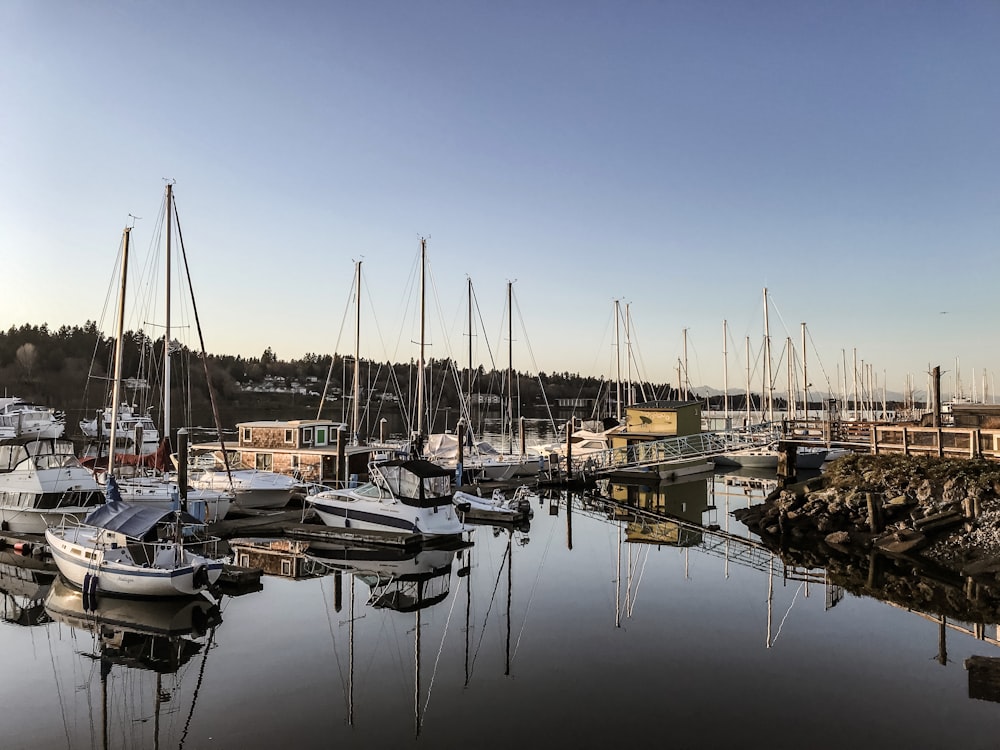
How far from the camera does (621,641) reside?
15.1 m

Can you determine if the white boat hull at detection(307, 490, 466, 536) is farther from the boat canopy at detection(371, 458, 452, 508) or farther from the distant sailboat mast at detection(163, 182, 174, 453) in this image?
the distant sailboat mast at detection(163, 182, 174, 453)

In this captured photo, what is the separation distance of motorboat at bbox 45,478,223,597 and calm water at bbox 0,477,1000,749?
1.91 feet

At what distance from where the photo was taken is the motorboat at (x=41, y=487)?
941 inches

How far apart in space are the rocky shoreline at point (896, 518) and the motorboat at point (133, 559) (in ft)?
61.1

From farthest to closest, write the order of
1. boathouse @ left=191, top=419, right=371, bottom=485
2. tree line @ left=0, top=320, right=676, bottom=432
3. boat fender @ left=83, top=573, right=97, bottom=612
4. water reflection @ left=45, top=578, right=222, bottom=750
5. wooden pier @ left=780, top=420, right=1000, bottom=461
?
tree line @ left=0, top=320, right=676, bottom=432 → boathouse @ left=191, top=419, right=371, bottom=485 → wooden pier @ left=780, top=420, right=1000, bottom=461 → boat fender @ left=83, top=573, right=97, bottom=612 → water reflection @ left=45, top=578, right=222, bottom=750

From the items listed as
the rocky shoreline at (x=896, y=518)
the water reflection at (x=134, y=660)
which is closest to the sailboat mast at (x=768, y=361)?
the rocky shoreline at (x=896, y=518)

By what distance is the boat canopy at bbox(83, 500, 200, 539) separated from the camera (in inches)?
682

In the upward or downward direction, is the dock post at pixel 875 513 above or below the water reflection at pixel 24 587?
above

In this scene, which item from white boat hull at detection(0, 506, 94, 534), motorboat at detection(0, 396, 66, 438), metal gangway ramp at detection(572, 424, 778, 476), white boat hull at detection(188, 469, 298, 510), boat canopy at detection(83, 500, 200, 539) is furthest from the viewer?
motorboat at detection(0, 396, 66, 438)

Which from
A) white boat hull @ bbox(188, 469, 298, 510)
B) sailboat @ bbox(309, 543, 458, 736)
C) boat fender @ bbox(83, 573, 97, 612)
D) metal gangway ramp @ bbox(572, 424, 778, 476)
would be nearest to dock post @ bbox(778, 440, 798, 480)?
metal gangway ramp @ bbox(572, 424, 778, 476)

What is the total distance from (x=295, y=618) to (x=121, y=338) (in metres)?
15.5

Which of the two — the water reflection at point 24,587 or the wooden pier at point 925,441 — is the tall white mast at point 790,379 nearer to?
the wooden pier at point 925,441

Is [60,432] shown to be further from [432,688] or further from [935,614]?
[935,614]

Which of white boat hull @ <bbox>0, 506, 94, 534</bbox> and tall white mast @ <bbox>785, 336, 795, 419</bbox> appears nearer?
white boat hull @ <bbox>0, 506, 94, 534</bbox>
